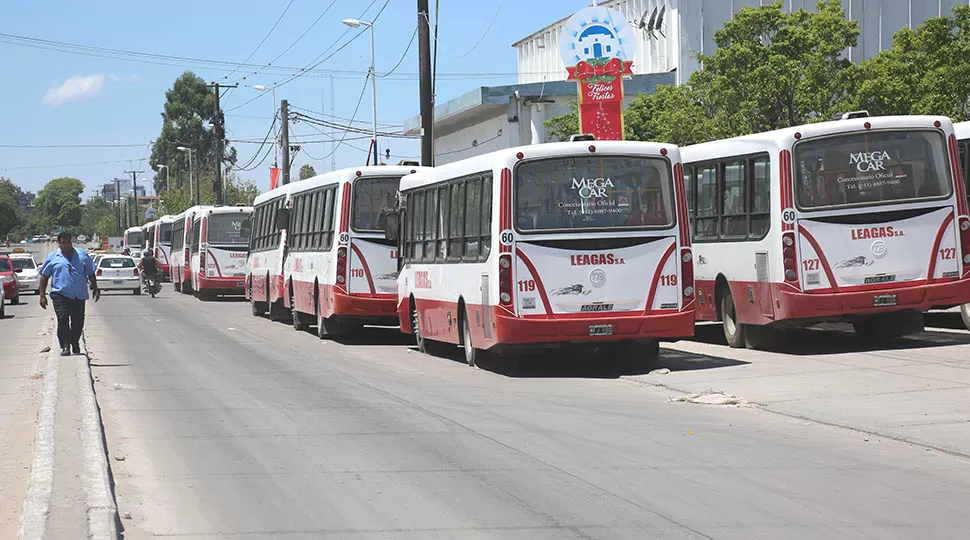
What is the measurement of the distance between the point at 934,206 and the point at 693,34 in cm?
4566

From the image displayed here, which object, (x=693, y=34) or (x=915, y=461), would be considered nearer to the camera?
(x=915, y=461)

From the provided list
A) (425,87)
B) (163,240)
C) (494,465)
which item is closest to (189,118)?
(163,240)

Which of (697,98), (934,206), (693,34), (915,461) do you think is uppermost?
(693,34)

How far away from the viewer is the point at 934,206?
17.6 m

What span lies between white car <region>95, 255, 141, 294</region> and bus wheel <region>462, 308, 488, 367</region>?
37.9m

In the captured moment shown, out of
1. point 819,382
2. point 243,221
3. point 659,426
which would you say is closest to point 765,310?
point 819,382

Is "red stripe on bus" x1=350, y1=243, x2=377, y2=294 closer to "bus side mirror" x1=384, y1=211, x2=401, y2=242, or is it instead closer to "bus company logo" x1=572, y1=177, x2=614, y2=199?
"bus side mirror" x1=384, y1=211, x2=401, y2=242

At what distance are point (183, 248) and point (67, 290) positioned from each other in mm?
33310

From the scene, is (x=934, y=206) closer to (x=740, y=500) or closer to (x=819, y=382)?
(x=819, y=382)

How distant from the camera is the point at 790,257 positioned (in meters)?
17.5

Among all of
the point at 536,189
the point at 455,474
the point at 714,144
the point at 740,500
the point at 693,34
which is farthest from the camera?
the point at 693,34

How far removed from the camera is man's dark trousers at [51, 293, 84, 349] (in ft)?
62.8

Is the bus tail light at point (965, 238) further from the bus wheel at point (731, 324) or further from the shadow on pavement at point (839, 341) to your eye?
the bus wheel at point (731, 324)

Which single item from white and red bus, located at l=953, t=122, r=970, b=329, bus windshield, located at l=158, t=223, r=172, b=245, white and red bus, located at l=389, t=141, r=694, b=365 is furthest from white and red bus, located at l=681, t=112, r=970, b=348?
bus windshield, located at l=158, t=223, r=172, b=245
